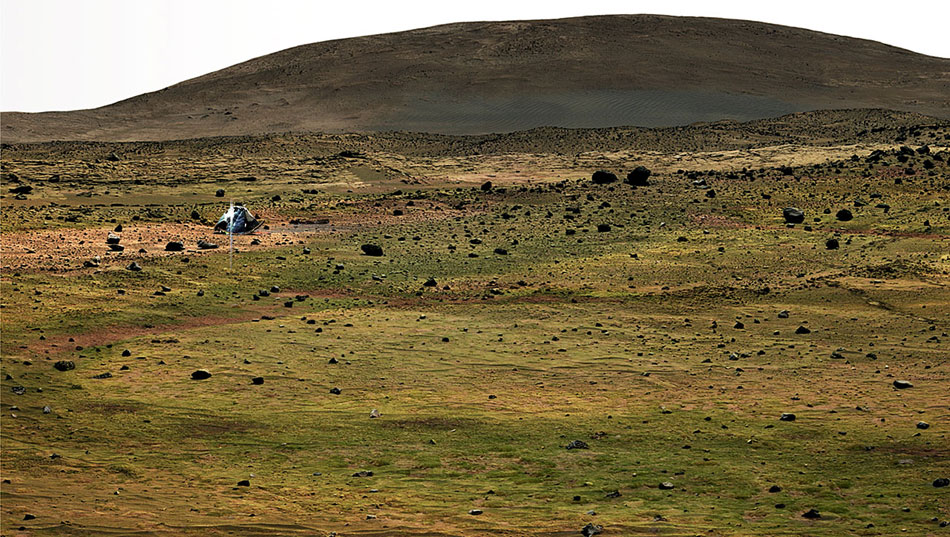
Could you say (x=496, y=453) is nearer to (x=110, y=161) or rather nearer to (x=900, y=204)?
(x=900, y=204)

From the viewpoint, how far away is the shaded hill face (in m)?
84.3

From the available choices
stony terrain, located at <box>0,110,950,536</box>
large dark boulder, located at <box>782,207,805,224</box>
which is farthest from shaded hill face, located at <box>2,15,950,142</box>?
stony terrain, located at <box>0,110,950,536</box>

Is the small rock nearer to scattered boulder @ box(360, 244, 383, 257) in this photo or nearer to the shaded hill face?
scattered boulder @ box(360, 244, 383, 257)

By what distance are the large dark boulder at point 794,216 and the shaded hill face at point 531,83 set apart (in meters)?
45.2

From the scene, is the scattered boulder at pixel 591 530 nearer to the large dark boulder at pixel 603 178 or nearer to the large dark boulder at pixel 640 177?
the large dark boulder at pixel 640 177

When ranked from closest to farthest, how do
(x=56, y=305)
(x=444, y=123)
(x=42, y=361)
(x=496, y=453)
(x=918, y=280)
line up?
(x=496, y=453), (x=42, y=361), (x=56, y=305), (x=918, y=280), (x=444, y=123)

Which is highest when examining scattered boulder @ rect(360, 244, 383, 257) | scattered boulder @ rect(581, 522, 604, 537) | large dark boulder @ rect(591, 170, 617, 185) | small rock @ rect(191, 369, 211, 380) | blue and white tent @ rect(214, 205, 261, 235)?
large dark boulder @ rect(591, 170, 617, 185)

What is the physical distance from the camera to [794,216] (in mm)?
33594

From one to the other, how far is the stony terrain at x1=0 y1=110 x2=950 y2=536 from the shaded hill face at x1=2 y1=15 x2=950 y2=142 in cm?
4620

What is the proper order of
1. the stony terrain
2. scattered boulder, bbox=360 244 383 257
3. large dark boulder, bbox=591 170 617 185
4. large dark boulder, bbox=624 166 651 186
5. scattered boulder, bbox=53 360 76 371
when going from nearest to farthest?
the stony terrain
scattered boulder, bbox=53 360 76 371
scattered boulder, bbox=360 244 383 257
large dark boulder, bbox=624 166 651 186
large dark boulder, bbox=591 170 617 185

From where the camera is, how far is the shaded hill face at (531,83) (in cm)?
8431

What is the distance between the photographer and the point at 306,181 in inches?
1955

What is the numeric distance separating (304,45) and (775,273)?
9429 centimetres

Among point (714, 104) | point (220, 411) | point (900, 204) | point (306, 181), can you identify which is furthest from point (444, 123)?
point (220, 411)
